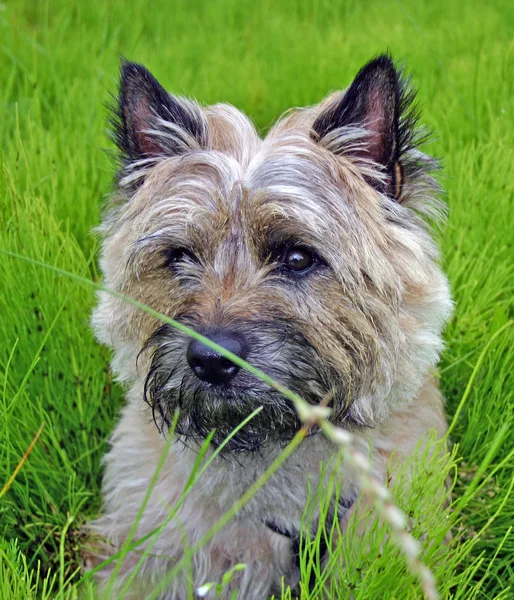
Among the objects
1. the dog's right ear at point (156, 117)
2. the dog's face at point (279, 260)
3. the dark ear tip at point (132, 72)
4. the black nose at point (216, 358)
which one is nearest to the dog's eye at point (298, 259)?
the dog's face at point (279, 260)

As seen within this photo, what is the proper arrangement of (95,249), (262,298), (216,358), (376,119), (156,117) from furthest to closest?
(95,249) → (156,117) → (376,119) → (262,298) → (216,358)

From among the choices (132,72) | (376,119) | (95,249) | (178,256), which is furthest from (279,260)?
(95,249)

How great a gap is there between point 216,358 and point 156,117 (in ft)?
2.91

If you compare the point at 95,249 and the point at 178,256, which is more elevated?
the point at 178,256

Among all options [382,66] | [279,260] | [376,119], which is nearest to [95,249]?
[279,260]

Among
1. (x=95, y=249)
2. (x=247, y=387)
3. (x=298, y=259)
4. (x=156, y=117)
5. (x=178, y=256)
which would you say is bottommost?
(x=95, y=249)

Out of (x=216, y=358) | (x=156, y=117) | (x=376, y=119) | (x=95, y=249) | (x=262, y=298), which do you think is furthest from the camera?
(x=95, y=249)

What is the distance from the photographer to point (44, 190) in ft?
10.1

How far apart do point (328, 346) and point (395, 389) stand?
0.33 m

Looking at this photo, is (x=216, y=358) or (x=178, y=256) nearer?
(x=216, y=358)

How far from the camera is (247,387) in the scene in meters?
1.76

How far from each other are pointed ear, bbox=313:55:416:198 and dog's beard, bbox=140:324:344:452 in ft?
2.00

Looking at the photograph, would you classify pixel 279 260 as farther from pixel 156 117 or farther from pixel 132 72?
pixel 132 72

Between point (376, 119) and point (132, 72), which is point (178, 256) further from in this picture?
point (376, 119)
